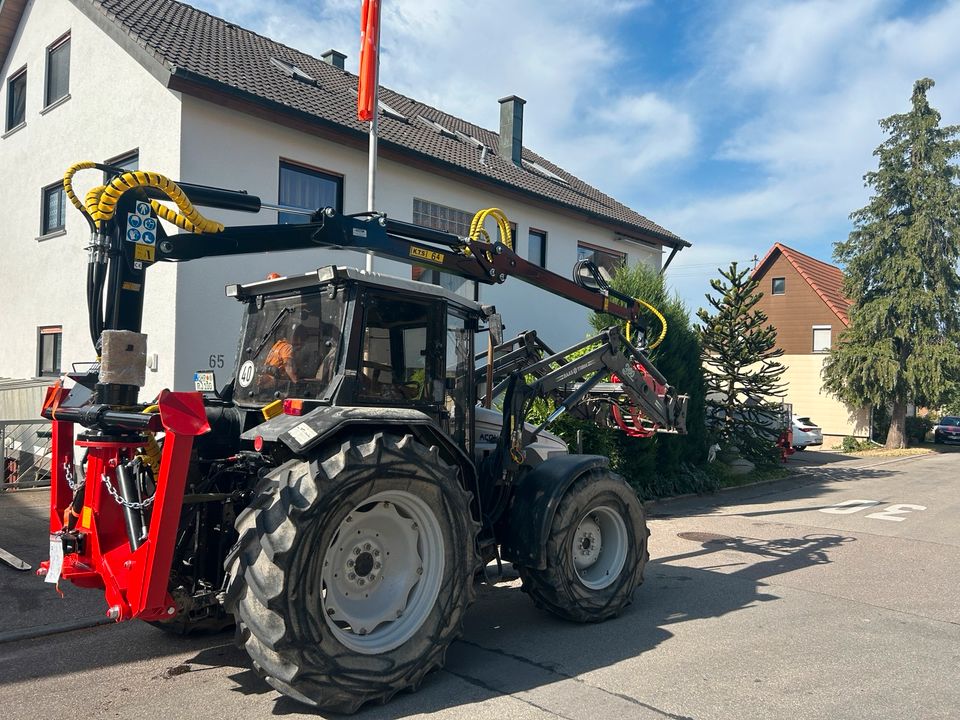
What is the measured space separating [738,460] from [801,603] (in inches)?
413

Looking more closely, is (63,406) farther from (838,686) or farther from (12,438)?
(12,438)

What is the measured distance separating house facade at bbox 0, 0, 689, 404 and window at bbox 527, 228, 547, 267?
1.4 inches

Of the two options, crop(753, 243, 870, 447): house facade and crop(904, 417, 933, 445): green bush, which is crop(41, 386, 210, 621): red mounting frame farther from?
crop(904, 417, 933, 445): green bush

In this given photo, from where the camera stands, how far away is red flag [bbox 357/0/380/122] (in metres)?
10.7

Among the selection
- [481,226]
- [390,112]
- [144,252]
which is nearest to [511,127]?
[390,112]

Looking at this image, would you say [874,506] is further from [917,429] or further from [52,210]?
[917,429]

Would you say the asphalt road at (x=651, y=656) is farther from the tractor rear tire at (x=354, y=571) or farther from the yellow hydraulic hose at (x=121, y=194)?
the yellow hydraulic hose at (x=121, y=194)

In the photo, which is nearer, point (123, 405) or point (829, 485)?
point (123, 405)

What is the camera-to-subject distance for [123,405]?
4.34 m

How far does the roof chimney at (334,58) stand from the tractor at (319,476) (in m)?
15.2

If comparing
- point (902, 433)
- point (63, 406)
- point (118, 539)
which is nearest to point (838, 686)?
point (118, 539)

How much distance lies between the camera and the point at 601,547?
248 inches

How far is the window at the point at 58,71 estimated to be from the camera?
1455cm

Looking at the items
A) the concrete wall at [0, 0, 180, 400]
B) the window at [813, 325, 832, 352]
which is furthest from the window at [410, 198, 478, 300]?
the window at [813, 325, 832, 352]
